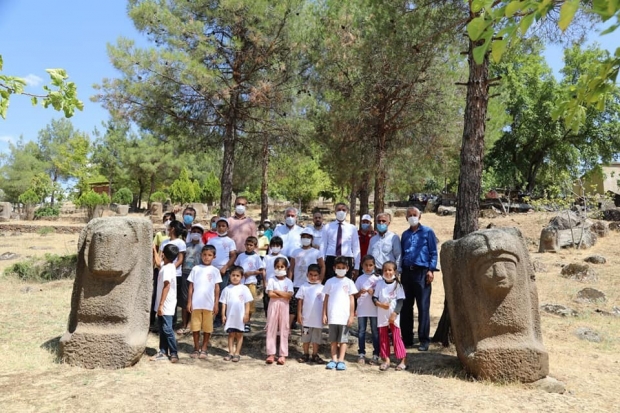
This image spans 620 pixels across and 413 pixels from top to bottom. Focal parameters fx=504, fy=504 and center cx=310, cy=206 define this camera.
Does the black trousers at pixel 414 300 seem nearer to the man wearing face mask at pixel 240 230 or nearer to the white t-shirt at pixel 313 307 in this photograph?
the white t-shirt at pixel 313 307

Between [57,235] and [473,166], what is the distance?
19.2 metres

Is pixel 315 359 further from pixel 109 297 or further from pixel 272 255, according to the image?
pixel 109 297

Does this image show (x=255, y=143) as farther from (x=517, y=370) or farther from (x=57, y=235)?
(x=57, y=235)

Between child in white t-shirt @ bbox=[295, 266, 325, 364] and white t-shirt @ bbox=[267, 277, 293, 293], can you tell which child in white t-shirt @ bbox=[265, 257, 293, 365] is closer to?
white t-shirt @ bbox=[267, 277, 293, 293]

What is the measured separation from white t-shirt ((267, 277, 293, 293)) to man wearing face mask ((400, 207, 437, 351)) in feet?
4.60

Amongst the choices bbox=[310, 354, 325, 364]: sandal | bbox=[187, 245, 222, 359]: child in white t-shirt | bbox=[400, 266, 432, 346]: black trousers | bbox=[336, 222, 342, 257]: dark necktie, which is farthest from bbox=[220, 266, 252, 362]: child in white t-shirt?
bbox=[400, 266, 432, 346]: black trousers

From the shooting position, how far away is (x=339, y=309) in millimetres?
5422

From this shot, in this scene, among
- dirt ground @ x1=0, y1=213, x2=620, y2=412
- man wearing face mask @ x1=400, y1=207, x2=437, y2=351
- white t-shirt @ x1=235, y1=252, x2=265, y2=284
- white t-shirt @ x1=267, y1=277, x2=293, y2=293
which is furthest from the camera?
white t-shirt @ x1=235, y1=252, x2=265, y2=284

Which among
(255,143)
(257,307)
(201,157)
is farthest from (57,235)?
(257,307)

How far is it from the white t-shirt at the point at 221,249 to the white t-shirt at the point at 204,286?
2.27 ft

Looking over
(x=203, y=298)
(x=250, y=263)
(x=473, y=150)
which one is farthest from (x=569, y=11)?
(x=250, y=263)

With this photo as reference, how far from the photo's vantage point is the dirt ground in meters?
4.23

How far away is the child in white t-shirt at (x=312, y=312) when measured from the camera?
5598 mm

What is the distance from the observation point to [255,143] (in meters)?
12.6
